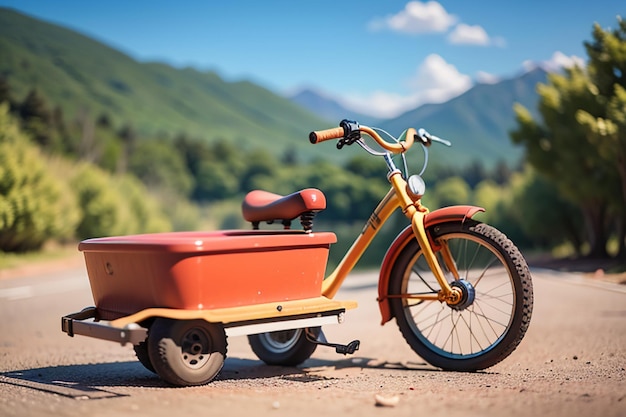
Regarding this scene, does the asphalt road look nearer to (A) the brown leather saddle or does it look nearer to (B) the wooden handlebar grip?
(A) the brown leather saddle

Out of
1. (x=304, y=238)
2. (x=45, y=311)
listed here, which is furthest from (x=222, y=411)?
(x=45, y=311)

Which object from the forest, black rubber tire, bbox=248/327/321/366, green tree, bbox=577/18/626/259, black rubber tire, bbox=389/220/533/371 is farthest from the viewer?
the forest

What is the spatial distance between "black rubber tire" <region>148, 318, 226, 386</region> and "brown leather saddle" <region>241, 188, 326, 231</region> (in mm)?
1110

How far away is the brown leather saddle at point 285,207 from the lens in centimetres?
584

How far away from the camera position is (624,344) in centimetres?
716

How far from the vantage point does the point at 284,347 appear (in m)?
6.64

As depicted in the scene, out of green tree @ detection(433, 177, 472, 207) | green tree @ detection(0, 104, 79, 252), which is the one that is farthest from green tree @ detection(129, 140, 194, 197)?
green tree @ detection(0, 104, 79, 252)

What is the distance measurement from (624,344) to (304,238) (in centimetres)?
334

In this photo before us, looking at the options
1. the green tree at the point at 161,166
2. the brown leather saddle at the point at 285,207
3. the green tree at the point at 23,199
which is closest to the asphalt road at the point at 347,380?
the brown leather saddle at the point at 285,207

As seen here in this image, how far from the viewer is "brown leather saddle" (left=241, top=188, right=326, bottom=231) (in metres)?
5.84

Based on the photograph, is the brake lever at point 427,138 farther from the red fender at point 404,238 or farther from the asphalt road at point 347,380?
the asphalt road at point 347,380

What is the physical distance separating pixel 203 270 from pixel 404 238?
1.78m

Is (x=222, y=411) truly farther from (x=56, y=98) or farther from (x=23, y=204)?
(x=56, y=98)

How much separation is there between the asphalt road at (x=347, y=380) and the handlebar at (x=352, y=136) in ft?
5.70
